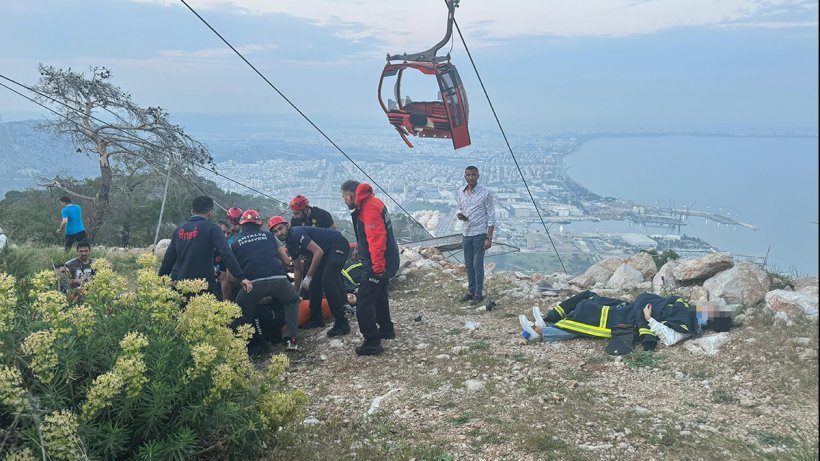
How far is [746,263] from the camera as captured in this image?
22.0ft

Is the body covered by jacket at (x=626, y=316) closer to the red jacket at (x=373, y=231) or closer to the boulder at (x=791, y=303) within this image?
the boulder at (x=791, y=303)

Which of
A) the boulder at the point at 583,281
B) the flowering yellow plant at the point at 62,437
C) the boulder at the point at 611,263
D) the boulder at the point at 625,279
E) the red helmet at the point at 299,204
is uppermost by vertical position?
the red helmet at the point at 299,204

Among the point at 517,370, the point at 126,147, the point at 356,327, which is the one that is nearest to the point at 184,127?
the point at 126,147

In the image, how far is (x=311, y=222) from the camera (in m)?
6.56

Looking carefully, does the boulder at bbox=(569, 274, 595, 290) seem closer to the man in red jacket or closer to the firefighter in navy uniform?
the firefighter in navy uniform

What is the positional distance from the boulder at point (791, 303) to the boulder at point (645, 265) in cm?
242

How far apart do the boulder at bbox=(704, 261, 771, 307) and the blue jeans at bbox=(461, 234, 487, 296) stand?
2583 millimetres

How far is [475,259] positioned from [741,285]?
292 cm

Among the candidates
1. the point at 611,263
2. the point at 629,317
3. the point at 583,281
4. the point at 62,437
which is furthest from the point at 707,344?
the point at 62,437

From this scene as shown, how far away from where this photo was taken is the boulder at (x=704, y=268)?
7098 millimetres

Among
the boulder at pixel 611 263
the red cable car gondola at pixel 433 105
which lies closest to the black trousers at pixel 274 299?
the red cable car gondola at pixel 433 105

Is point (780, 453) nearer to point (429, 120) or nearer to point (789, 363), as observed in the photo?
point (789, 363)

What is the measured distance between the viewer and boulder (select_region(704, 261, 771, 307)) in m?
6.06

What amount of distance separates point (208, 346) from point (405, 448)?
1.43 metres
